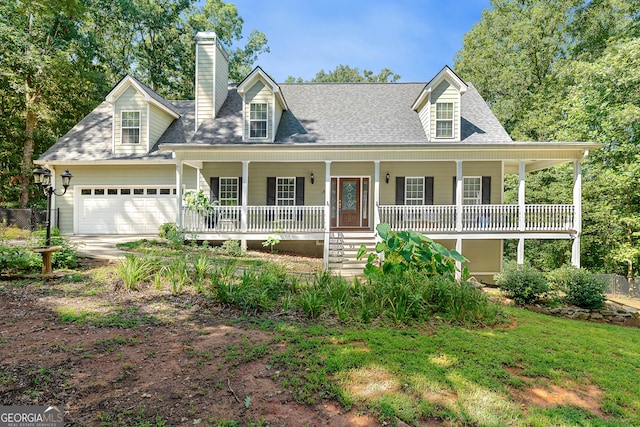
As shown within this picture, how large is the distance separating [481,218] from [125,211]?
544 inches

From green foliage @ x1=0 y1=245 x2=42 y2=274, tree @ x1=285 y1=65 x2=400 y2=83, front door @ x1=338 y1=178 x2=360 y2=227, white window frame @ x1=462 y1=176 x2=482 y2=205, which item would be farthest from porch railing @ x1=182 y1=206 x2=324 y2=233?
Answer: tree @ x1=285 y1=65 x2=400 y2=83

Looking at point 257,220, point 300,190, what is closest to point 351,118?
point 300,190

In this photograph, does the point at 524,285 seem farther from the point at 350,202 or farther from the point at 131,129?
the point at 131,129

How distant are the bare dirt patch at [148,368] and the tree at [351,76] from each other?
3694 centimetres

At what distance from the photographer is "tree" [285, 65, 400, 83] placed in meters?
36.3

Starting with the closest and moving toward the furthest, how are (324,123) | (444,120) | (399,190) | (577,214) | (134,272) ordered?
(134,272)
(577,214)
(444,120)
(399,190)
(324,123)

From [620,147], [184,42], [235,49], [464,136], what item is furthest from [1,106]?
[620,147]

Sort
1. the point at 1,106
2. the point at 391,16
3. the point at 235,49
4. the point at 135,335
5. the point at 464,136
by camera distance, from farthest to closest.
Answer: the point at 235,49
the point at 1,106
the point at 464,136
the point at 391,16
the point at 135,335

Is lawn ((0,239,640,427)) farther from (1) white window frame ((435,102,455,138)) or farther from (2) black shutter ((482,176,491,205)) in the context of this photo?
(1) white window frame ((435,102,455,138))

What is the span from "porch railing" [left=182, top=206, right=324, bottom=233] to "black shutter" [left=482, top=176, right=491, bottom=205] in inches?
247

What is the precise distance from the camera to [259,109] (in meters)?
12.2

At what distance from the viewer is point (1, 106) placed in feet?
54.9

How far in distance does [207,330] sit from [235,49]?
84.6 ft

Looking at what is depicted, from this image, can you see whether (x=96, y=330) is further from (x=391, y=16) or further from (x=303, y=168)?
(x=391, y=16)
